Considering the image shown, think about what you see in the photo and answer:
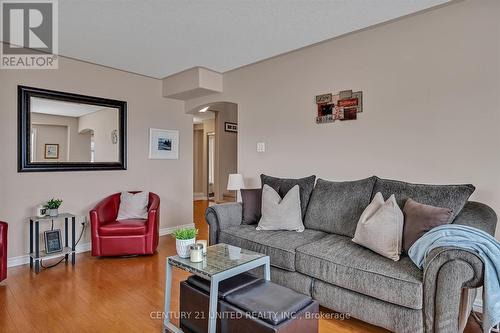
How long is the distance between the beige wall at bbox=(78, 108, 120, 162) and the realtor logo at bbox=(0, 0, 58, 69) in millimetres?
729

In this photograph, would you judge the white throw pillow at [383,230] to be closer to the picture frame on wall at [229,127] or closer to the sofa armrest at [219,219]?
the sofa armrest at [219,219]

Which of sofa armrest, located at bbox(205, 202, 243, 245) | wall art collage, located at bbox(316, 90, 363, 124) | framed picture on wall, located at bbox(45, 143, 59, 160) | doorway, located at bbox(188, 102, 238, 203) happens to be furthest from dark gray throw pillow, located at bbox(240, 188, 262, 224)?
doorway, located at bbox(188, 102, 238, 203)

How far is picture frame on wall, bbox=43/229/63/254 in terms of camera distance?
10.6ft

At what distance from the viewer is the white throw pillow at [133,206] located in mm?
3736

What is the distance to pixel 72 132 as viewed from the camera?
371 cm

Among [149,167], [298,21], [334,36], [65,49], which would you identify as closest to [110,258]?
[149,167]

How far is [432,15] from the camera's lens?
2521 millimetres

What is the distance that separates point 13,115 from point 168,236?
8.23ft

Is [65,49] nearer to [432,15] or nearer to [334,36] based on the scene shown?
[334,36]

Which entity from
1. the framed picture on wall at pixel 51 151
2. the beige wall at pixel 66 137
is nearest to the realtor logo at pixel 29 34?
the beige wall at pixel 66 137

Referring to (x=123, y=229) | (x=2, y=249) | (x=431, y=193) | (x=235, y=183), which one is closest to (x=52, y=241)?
(x=2, y=249)

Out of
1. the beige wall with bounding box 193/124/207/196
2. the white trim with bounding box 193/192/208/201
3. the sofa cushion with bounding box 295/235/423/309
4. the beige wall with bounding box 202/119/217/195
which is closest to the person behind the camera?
the sofa cushion with bounding box 295/235/423/309

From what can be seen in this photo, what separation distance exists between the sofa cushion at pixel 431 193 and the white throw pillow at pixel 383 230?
0.59 ft

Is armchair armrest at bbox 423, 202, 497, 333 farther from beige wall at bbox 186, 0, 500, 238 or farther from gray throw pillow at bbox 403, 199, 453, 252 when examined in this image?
beige wall at bbox 186, 0, 500, 238
